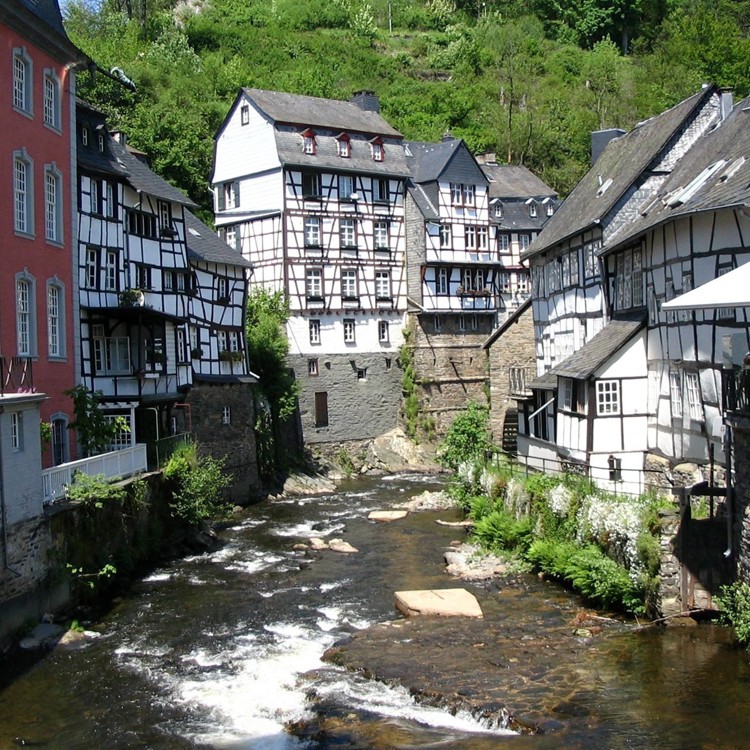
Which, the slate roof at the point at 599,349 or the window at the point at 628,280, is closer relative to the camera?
the slate roof at the point at 599,349

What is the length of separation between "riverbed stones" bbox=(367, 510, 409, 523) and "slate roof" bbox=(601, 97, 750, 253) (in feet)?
36.7

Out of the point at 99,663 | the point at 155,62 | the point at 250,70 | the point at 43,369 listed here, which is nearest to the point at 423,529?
the point at 43,369

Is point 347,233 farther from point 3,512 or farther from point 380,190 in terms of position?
point 3,512

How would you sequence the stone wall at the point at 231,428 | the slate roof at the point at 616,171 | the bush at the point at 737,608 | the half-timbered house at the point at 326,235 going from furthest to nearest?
the half-timbered house at the point at 326,235, the stone wall at the point at 231,428, the slate roof at the point at 616,171, the bush at the point at 737,608

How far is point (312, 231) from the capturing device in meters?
45.1

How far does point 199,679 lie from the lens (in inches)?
648

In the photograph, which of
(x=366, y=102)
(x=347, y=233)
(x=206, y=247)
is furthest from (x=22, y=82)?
(x=366, y=102)

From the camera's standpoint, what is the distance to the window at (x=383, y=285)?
46.9 meters

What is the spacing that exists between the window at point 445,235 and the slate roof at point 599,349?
19.9 meters

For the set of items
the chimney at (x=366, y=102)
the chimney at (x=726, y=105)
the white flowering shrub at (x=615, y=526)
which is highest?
the chimney at (x=366, y=102)

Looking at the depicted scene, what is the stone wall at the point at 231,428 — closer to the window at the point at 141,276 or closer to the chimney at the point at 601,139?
the window at the point at 141,276

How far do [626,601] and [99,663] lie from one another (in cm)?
1014

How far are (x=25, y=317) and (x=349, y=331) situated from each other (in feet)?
77.6

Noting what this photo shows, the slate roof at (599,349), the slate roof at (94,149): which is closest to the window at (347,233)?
the slate roof at (94,149)
